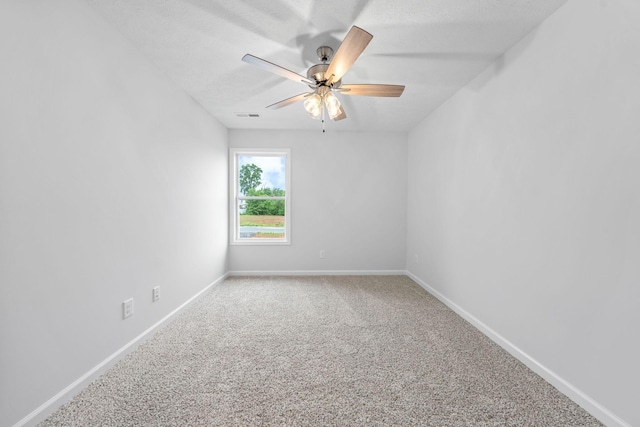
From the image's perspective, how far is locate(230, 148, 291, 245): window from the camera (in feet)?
14.3

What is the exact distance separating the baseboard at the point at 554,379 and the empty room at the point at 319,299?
11mm

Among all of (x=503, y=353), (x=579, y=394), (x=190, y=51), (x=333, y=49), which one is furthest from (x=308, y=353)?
(x=190, y=51)

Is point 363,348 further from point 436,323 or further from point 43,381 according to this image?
point 43,381

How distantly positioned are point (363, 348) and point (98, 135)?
2.33 metres

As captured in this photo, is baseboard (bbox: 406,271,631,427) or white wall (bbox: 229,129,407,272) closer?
baseboard (bbox: 406,271,631,427)

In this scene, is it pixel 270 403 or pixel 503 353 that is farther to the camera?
pixel 503 353

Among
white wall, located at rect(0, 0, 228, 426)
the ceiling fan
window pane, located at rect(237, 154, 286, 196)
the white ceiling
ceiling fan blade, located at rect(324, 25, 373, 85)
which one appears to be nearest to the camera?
white wall, located at rect(0, 0, 228, 426)

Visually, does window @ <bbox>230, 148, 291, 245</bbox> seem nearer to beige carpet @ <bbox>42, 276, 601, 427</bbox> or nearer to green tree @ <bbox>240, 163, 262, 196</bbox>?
green tree @ <bbox>240, 163, 262, 196</bbox>

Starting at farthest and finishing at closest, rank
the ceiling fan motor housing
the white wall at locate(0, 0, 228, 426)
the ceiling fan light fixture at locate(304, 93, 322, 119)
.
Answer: the ceiling fan light fixture at locate(304, 93, 322, 119) < the ceiling fan motor housing < the white wall at locate(0, 0, 228, 426)

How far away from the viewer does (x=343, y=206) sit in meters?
4.31

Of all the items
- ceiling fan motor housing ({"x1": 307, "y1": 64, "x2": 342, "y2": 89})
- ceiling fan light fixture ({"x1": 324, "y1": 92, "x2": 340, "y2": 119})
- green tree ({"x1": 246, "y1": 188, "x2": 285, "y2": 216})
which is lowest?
green tree ({"x1": 246, "y1": 188, "x2": 285, "y2": 216})

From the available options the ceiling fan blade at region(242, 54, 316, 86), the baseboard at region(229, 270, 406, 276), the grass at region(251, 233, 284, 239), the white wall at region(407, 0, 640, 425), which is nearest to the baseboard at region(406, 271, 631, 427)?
the white wall at region(407, 0, 640, 425)

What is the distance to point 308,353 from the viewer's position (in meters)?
2.00

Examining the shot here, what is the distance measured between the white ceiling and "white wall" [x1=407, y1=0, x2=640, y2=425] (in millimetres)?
288
